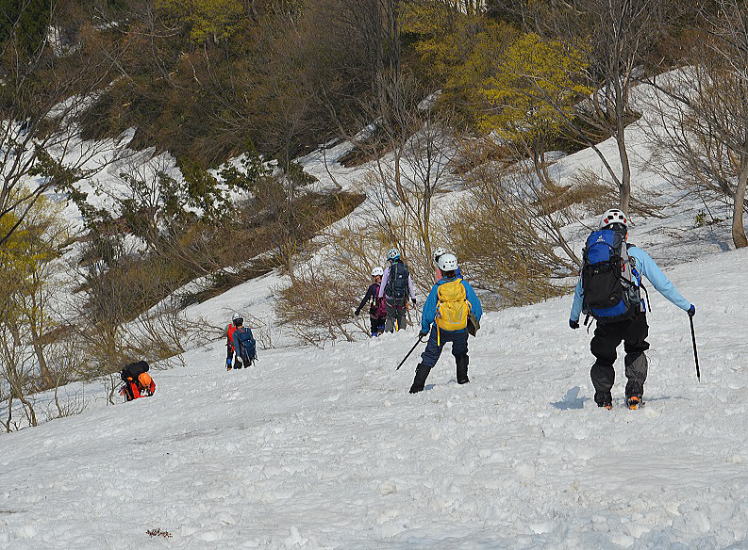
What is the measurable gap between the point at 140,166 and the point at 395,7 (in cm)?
2308

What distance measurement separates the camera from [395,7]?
1949 inches

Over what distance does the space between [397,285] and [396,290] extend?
17cm

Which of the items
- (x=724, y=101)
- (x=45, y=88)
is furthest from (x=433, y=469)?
(x=724, y=101)

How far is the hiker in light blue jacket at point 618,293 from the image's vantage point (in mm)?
5930

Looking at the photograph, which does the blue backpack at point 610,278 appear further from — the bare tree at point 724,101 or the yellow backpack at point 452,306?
the bare tree at point 724,101

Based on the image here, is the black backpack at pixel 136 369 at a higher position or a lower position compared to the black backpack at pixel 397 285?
lower

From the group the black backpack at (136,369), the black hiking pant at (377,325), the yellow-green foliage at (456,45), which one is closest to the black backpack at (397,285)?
the black hiking pant at (377,325)

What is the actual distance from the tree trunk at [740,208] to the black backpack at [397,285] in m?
10.0

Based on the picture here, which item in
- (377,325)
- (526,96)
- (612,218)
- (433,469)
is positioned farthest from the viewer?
(526,96)

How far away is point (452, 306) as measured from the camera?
8414 millimetres

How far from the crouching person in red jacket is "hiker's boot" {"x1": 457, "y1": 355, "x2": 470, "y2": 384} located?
7.57 metres

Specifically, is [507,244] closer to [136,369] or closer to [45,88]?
[136,369]

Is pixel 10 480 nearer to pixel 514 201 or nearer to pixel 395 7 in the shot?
pixel 514 201

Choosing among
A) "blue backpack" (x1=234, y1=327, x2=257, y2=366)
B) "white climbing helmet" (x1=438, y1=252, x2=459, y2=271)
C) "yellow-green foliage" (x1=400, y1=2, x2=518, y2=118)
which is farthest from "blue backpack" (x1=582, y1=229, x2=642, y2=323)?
"yellow-green foliage" (x1=400, y1=2, x2=518, y2=118)
